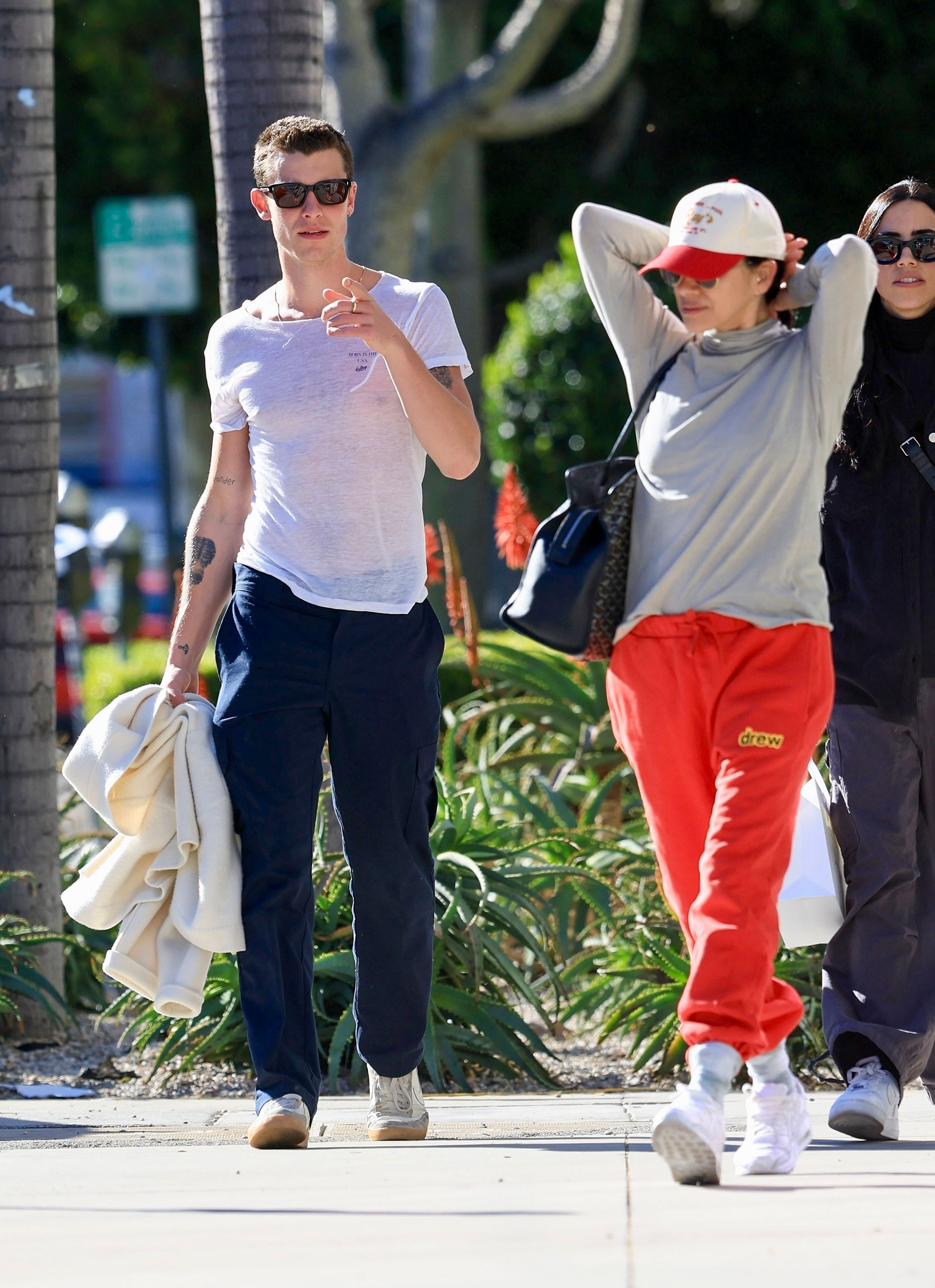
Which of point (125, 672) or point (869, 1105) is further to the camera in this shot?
point (125, 672)

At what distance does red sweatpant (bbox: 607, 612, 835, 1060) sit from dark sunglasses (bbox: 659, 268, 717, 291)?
0.60 metres

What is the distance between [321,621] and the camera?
396 centimetres

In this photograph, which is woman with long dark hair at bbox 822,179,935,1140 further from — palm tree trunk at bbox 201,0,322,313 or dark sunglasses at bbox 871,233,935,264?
palm tree trunk at bbox 201,0,322,313

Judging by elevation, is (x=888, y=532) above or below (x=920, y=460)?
below

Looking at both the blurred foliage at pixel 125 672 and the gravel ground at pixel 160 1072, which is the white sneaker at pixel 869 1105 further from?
the blurred foliage at pixel 125 672

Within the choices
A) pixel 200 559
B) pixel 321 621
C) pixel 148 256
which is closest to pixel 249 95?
pixel 200 559

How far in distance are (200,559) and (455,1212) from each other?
1.49m

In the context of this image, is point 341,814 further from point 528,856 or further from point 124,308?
point 124,308

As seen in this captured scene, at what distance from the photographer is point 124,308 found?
10156 mm

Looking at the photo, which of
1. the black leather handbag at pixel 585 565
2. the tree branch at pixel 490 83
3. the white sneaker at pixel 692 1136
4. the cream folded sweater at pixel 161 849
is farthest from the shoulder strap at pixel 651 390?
the tree branch at pixel 490 83

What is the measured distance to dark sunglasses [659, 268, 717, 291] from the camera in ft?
11.9

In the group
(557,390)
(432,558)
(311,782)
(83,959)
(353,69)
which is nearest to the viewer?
(311,782)

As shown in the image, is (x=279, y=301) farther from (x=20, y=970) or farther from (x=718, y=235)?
(x=20, y=970)

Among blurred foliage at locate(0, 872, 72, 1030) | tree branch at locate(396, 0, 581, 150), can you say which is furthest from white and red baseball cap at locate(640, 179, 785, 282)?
tree branch at locate(396, 0, 581, 150)
